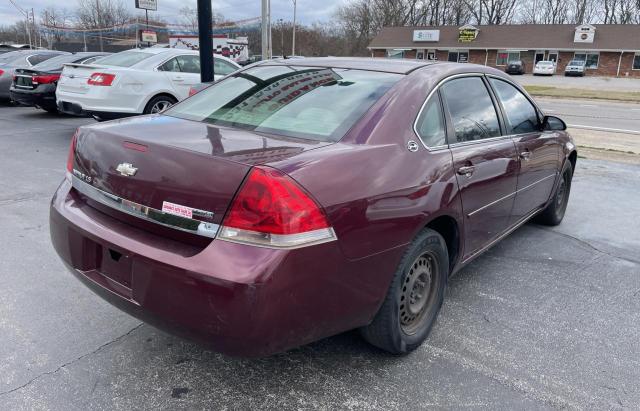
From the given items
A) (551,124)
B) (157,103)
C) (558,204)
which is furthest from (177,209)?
(157,103)

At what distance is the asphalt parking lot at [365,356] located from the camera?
2441 mm

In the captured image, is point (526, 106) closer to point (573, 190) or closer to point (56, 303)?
point (573, 190)

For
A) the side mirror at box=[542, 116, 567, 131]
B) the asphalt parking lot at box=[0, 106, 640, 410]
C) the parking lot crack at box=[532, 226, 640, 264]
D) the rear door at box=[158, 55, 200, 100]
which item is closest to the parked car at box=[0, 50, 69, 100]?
the rear door at box=[158, 55, 200, 100]

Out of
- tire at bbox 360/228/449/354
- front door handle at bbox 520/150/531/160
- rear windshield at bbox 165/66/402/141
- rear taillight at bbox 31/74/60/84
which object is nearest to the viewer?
tire at bbox 360/228/449/354

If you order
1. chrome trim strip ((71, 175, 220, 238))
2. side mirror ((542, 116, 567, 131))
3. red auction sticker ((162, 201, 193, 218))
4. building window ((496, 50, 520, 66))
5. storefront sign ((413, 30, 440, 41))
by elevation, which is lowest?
chrome trim strip ((71, 175, 220, 238))

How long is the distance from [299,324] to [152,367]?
1.01 m

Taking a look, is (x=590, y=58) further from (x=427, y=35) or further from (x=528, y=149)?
(x=528, y=149)

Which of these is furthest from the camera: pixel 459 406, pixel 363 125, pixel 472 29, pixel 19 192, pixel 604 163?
pixel 472 29

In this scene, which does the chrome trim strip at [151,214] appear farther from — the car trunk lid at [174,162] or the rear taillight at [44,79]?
the rear taillight at [44,79]

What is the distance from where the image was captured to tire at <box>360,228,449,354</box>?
256cm

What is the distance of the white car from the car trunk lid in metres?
5.86

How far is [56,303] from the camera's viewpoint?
3.23 meters

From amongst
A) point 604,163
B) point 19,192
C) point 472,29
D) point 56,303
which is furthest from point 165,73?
point 472,29

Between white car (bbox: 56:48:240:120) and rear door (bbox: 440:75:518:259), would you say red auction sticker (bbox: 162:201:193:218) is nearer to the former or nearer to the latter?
rear door (bbox: 440:75:518:259)
